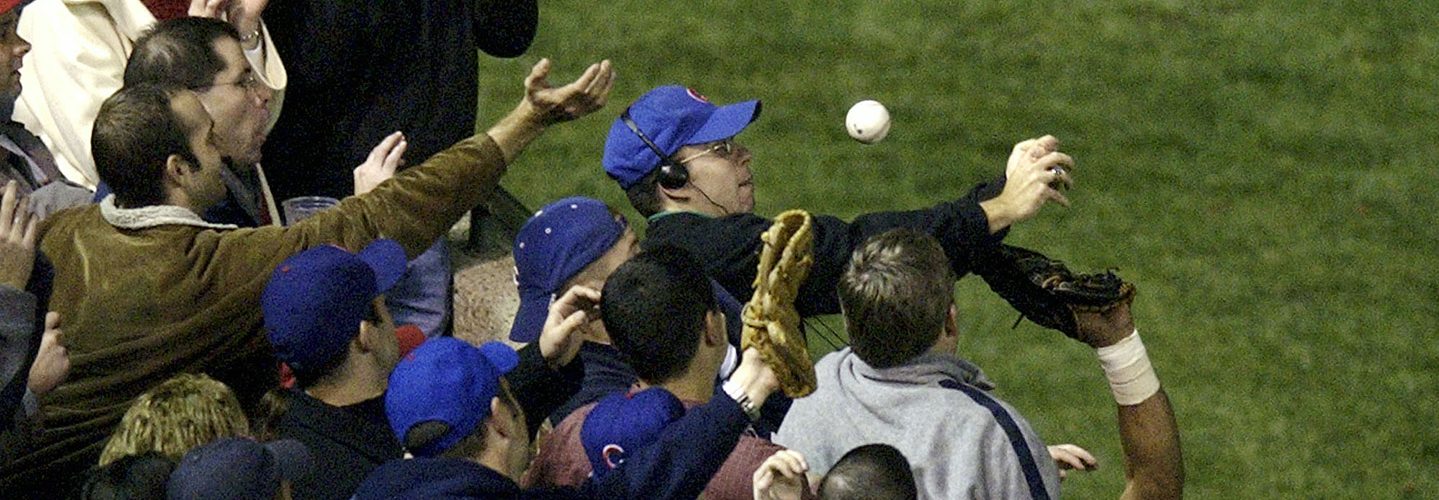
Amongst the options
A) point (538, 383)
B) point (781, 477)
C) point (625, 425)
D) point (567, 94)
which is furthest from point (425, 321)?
point (781, 477)

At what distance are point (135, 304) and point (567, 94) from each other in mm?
966

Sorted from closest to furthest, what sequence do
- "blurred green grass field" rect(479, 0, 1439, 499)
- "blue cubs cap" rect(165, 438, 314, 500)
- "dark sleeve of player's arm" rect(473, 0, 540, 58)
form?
"blue cubs cap" rect(165, 438, 314, 500) < "dark sleeve of player's arm" rect(473, 0, 540, 58) < "blurred green grass field" rect(479, 0, 1439, 499)

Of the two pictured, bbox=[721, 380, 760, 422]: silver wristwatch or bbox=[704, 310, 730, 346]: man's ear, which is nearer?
bbox=[721, 380, 760, 422]: silver wristwatch

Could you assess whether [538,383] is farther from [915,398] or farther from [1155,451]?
[1155,451]

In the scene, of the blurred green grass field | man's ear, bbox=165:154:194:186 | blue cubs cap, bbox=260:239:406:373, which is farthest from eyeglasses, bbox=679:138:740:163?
the blurred green grass field

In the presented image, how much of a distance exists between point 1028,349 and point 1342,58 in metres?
2.31

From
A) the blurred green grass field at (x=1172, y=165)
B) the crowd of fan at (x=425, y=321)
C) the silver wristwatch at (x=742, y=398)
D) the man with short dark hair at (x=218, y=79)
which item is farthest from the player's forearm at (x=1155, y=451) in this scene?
the blurred green grass field at (x=1172, y=165)

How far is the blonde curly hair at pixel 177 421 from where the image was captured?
14.1 feet

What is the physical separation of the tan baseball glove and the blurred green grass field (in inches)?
117

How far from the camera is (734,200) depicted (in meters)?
5.62

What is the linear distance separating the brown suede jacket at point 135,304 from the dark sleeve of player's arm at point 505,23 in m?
1.50

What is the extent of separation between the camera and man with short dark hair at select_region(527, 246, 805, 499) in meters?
4.49

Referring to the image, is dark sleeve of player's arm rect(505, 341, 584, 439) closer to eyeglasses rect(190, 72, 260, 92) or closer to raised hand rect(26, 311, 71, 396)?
raised hand rect(26, 311, 71, 396)

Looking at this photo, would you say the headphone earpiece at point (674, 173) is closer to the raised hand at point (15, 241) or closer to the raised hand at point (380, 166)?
the raised hand at point (380, 166)
